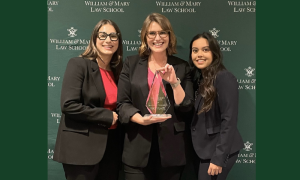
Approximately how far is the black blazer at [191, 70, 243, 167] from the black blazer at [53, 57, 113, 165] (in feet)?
2.83

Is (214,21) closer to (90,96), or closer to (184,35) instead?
(184,35)

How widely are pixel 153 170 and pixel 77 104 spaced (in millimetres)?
997

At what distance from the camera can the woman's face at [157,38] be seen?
2402 millimetres

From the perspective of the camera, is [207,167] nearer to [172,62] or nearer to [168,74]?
[168,74]

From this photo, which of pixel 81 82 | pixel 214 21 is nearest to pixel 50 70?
pixel 81 82

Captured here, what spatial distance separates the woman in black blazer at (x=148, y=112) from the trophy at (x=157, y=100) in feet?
0.25

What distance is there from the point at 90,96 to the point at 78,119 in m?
0.24

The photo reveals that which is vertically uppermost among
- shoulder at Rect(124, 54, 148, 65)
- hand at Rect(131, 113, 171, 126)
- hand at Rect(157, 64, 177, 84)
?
shoulder at Rect(124, 54, 148, 65)

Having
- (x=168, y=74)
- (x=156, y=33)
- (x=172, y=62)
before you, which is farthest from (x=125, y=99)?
(x=156, y=33)

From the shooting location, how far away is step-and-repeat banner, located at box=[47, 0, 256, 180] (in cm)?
310

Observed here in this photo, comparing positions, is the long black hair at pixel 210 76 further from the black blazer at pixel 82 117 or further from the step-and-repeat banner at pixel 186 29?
the black blazer at pixel 82 117

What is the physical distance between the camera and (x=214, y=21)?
3.11 meters

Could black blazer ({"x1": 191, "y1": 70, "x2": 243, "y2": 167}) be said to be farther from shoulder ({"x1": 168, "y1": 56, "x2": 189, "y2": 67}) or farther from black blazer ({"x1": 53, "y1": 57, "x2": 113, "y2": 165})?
black blazer ({"x1": 53, "y1": 57, "x2": 113, "y2": 165})

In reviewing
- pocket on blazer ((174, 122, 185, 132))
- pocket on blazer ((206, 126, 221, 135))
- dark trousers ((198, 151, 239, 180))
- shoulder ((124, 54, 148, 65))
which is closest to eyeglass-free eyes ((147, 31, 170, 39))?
shoulder ((124, 54, 148, 65))
